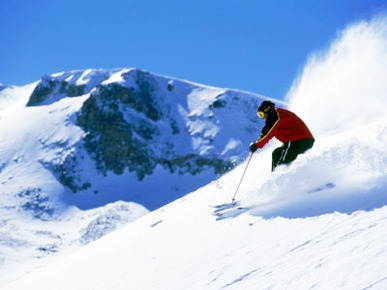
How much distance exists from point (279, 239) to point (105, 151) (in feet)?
324

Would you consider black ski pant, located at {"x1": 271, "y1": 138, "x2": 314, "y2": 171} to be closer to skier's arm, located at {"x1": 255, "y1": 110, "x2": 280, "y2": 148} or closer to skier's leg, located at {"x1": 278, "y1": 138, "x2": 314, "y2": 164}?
skier's leg, located at {"x1": 278, "y1": 138, "x2": 314, "y2": 164}

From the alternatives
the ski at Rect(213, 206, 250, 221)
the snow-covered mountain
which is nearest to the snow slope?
the ski at Rect(213, 206, 250, 221)

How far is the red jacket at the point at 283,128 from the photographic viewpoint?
7.49 meters

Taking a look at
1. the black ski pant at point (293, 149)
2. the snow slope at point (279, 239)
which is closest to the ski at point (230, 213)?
the snow slope at point (279, 239)

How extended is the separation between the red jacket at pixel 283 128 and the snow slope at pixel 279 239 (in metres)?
0.51

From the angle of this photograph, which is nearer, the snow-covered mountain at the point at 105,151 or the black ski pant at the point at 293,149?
the black ski pant at the point at 293,149

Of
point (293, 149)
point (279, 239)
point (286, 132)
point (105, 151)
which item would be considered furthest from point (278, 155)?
point (105, 151)

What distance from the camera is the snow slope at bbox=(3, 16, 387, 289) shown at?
14.3ft

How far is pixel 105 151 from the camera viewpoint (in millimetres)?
101000

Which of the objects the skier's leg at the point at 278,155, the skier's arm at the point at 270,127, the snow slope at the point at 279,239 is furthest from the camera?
the skier's leg at the point at 278,155

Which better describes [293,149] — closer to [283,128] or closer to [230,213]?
[283,128]

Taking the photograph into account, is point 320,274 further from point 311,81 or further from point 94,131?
point 94,131

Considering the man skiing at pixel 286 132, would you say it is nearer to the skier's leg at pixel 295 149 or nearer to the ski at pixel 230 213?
the skier's leg at pixel 295 149

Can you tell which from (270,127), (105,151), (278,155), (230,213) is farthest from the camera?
(105,151)
